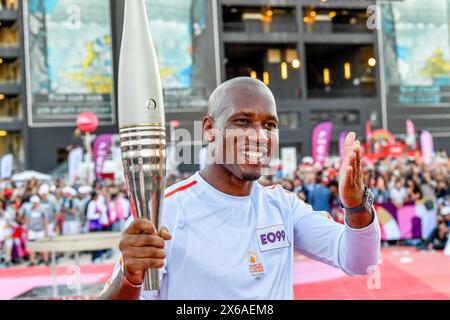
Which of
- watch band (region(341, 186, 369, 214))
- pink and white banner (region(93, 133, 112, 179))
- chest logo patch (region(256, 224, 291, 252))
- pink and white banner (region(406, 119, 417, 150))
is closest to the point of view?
watch band (region(341, 186, 369, 214))

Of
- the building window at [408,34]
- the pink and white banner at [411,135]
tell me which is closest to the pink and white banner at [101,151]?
the pink and white banner at [411,135]

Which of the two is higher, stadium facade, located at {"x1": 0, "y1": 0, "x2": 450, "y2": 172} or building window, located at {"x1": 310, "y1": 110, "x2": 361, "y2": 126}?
building window, located at {"x1": 310, "y1": 110, "x2": 361, "y2": 126}

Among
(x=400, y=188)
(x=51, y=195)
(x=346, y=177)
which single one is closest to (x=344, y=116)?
(x=400, y=188)

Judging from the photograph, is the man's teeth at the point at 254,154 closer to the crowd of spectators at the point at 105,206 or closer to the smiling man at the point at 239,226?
the smiling man at the point at 239,226

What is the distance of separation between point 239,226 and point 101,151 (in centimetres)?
703

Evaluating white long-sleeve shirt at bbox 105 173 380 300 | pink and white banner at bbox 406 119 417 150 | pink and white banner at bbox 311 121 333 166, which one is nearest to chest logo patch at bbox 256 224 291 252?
white long-sleeve shirt at bbox 105 173 380 300

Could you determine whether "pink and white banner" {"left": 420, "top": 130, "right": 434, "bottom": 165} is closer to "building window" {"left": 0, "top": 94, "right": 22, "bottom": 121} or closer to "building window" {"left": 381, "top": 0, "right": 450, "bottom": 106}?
"building window" {"left": 381, "top": 0, "right": 450, "bottom": 106}

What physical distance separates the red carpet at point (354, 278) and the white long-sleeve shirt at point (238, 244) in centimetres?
164

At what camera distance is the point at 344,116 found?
10.7 m

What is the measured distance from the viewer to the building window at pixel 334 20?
1985mm

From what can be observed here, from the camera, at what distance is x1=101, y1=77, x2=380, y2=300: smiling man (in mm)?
697

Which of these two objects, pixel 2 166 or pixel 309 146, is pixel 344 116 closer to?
pixel 309 146

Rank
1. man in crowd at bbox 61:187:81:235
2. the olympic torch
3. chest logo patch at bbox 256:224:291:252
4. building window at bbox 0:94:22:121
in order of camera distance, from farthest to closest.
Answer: building window at bbox 0:94:22:121 → man in crowd at bbox 61:187:81:235 → chest logo patch at bbox 256:224:291:252 → the olympic torch

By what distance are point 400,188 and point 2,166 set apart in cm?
501
